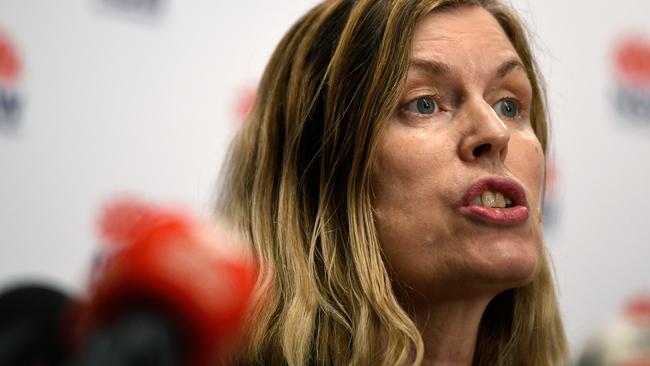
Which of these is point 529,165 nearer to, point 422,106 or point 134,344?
point 422,106

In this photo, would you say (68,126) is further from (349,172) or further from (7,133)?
(349,172)

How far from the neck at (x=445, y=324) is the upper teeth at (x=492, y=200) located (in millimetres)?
94

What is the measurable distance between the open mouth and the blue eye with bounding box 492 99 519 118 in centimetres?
11

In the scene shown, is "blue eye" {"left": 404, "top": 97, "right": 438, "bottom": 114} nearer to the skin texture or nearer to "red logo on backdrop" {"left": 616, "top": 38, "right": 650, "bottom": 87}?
the skin texture

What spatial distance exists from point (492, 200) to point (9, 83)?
635 mm

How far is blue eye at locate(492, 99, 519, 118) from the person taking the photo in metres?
0.91

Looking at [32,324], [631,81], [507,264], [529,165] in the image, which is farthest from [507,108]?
[631,81]

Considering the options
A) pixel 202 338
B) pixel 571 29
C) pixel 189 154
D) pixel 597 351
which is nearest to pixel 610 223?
pixel 571 29

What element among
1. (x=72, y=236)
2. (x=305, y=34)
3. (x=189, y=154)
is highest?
(x=305, y=34)

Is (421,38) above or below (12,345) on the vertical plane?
above

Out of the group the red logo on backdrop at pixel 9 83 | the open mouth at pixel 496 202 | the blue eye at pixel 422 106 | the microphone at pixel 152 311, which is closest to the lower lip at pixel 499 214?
the open mouth at pixel 496 202

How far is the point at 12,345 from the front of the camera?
37cm

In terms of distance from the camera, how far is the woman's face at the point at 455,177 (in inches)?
32.0

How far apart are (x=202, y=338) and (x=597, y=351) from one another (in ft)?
0.74
